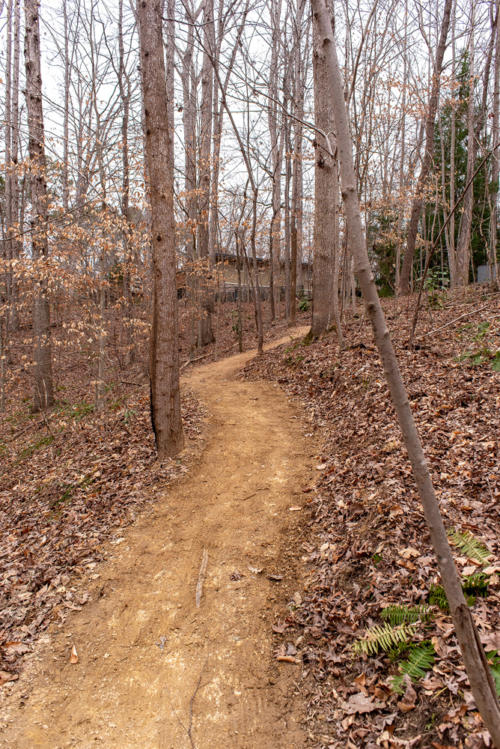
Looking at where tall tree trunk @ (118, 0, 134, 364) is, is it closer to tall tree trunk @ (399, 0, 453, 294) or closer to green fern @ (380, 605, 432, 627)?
tall tree trunk @ (399, 0, 453, 294)

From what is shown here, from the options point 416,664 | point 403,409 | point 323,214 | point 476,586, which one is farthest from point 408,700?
point 323,214

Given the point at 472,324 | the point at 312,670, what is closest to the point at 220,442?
the point at 312,670

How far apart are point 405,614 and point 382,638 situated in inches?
9.0

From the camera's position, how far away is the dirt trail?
282cm

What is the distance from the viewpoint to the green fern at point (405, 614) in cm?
281

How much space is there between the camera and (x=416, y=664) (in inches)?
100.0

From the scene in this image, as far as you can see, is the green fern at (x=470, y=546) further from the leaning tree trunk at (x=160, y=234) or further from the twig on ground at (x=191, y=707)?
the leaning tree trunk at (x=160, y=234)

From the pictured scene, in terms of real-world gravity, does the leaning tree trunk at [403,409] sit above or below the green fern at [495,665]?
above

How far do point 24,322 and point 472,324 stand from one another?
877 inches

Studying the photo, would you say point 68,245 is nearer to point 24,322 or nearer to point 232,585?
point 232,585

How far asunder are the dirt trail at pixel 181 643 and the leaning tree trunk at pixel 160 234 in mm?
1187

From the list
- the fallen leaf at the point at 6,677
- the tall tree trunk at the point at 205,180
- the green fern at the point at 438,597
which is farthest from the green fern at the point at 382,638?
the tall tree trunk at the point at 205,180

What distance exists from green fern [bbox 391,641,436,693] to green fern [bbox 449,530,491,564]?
0.76m

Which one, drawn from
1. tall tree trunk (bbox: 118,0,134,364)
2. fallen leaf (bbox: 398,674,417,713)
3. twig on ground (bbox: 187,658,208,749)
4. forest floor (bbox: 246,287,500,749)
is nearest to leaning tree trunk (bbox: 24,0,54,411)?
tall tree trunk (bbox: 118,0,134,364)
